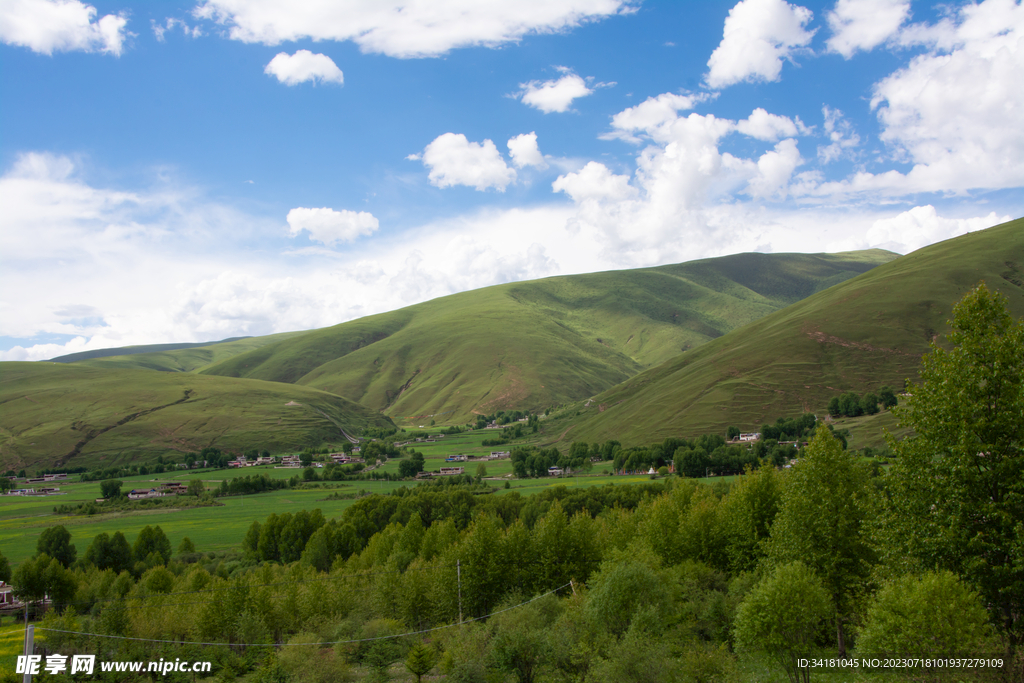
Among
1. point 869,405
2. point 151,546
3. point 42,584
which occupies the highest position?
point 869,405

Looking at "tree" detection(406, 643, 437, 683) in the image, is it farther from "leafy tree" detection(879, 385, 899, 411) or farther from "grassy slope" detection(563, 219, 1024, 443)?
"leafy tree" detection(879, 385, 899, 411)

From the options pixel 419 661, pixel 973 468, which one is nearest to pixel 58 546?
pixel 419 661

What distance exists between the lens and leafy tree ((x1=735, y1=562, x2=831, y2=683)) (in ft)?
97.7

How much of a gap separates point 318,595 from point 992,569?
55.0 meters

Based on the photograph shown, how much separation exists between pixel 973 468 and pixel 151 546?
105148 millimetres

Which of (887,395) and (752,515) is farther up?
(752,515)

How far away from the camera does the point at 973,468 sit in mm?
21031

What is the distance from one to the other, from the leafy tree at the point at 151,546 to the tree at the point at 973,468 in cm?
9750

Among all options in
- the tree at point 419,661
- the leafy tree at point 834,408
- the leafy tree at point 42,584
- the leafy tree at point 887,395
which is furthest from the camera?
the leafy tree at point 834,408

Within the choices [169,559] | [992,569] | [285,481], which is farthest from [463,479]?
[992,569]

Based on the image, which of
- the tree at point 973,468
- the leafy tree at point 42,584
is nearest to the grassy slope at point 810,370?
the leafy tree at point 42,584

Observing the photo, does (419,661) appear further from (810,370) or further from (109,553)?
(810,370)

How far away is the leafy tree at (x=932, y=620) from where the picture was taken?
748 inches

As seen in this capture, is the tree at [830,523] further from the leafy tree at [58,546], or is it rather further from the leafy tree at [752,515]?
the leafy tree at [58,546]
